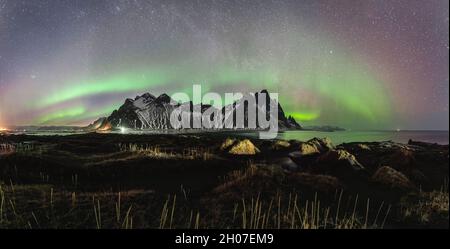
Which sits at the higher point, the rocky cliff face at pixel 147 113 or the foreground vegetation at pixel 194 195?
the rocky cliff face at pixel 147 113

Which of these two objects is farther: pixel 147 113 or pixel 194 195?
pixel 147 113

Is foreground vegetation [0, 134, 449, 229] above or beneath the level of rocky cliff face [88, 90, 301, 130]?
beneath

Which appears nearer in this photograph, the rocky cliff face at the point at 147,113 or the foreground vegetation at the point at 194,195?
the foreground vegetation at the point at 194,195

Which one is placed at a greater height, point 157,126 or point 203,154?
point 157,126

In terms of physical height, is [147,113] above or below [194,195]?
above

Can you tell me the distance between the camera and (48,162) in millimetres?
13641

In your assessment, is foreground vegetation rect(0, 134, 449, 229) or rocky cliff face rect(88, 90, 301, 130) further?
rocky cliff face rect(88, 90, 301, 130)

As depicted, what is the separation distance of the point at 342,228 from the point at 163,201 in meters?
5.24

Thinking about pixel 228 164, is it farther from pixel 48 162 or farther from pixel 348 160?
pixel 48 162

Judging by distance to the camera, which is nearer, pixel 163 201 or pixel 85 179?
pixel 163 201

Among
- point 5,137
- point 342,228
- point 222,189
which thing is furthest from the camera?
point 5,137
